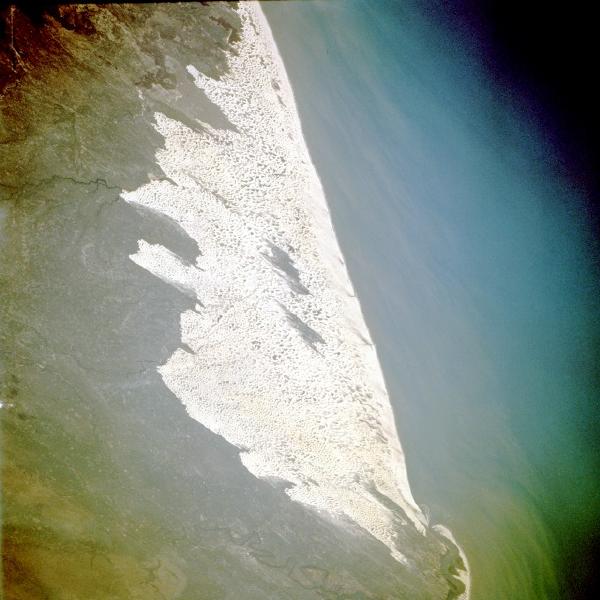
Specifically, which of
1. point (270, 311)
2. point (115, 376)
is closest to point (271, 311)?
point (270, 311)

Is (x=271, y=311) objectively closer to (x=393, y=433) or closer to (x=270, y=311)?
(x=270, y=311)

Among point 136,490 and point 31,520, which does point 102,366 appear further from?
point 31,520

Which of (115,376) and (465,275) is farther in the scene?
(115,376)

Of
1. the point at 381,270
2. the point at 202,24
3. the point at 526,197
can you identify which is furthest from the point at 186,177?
the point at 526,197

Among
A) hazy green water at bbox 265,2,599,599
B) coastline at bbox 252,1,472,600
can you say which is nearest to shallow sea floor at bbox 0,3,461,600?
coastline at bbox 252,1,472,600

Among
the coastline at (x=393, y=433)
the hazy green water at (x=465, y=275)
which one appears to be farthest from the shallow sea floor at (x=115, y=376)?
the hazy green water at (x=465, y=275)

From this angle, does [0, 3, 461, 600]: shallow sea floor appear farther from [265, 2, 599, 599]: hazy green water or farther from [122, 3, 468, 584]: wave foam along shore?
[265, 2, 599, 599]: hazy green water

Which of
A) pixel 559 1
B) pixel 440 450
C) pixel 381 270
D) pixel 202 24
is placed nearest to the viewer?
pixel 559 1
